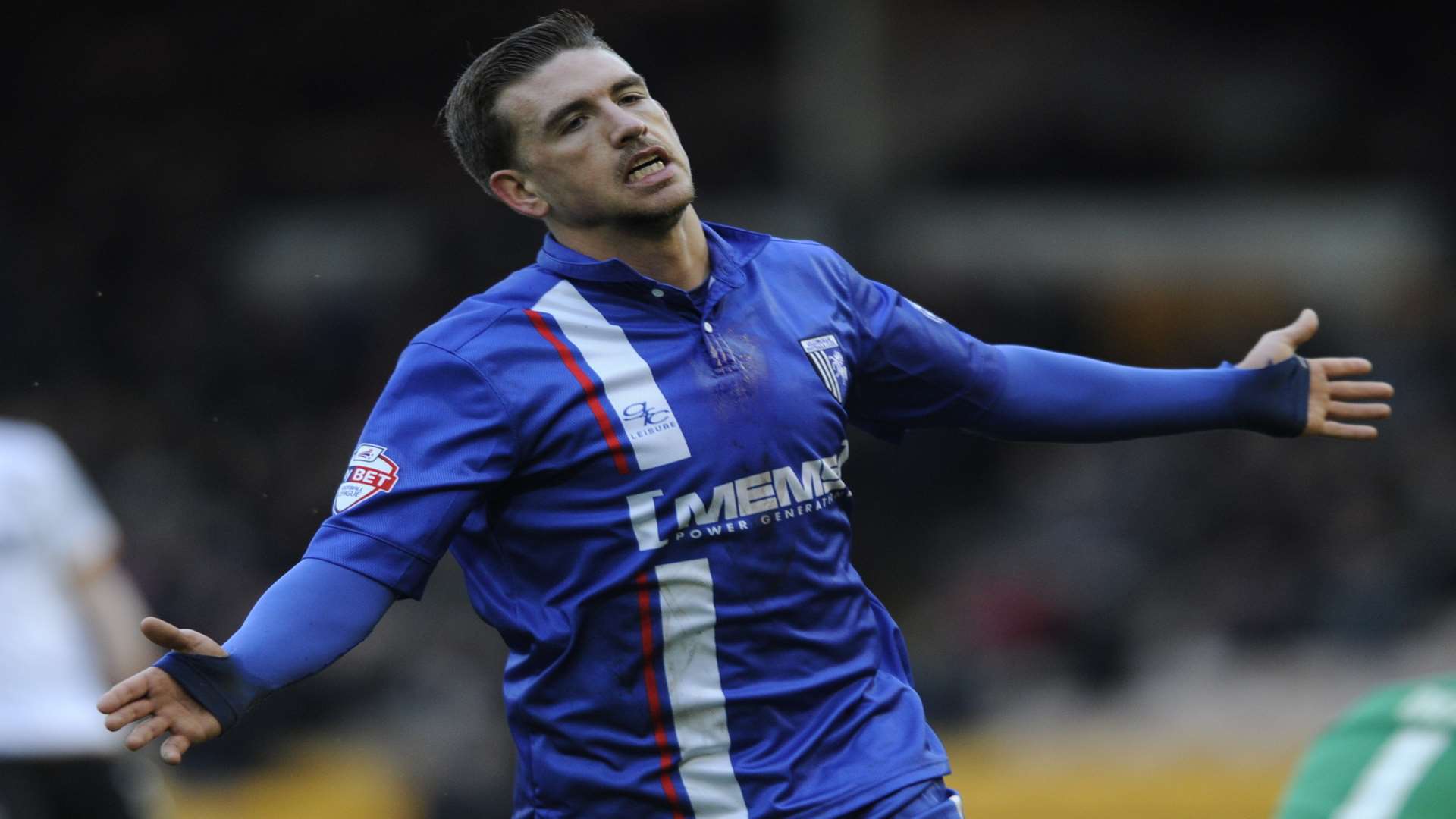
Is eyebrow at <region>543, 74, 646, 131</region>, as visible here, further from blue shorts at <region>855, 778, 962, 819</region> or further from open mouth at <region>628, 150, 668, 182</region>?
blue shorts at <region>855, 778, 962, 819</region>

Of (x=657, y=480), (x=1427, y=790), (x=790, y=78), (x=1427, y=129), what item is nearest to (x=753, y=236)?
(x=657, y=480)

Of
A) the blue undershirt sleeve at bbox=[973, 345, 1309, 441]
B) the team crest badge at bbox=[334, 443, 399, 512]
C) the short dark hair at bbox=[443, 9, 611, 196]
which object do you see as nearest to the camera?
the team crest badge at bbox=[334, 443, 399, 512]

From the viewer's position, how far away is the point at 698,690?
3340mm

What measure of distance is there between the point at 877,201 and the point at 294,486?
416 centimetres

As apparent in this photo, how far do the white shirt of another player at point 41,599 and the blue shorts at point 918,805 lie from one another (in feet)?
10.4

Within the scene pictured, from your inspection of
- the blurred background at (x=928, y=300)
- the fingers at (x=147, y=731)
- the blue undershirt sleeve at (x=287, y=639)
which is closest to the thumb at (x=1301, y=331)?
the blue undershirt sleeve at (x=287, y=639)

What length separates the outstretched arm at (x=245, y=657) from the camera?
2971 millimetres

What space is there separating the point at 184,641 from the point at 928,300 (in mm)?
10300

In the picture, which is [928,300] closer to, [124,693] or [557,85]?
[557,85]

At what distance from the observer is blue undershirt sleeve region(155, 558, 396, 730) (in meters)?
3.04

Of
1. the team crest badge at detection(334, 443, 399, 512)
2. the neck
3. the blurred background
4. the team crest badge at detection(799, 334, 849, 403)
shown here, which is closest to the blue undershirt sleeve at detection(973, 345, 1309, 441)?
the team crest badge at detection(799, 334, 849, 403)

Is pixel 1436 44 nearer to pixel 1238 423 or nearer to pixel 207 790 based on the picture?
pixel 207 790

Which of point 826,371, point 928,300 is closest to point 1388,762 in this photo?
point 826,371

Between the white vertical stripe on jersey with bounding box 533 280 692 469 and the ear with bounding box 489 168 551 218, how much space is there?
22cm
